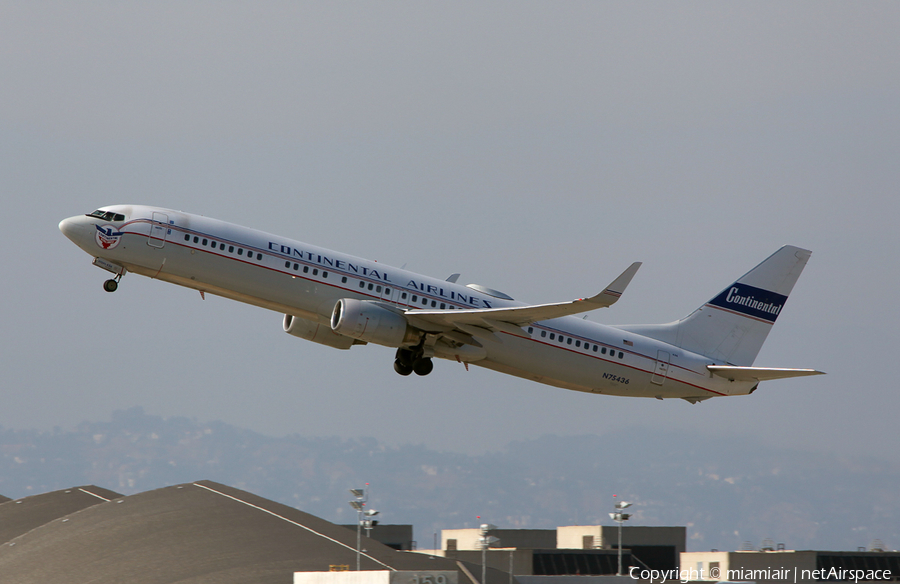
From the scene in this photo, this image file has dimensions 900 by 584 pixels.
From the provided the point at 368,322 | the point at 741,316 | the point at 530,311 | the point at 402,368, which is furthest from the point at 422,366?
the point at 741,316

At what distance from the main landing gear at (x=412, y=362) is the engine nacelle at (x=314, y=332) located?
3038 mm

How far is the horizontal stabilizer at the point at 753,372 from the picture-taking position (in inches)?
1987

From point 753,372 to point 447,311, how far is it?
54.9 feet

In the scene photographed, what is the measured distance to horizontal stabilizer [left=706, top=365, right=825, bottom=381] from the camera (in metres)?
50.5

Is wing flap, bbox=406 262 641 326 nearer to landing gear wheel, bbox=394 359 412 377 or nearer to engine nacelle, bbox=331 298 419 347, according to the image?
engine nacelle, bbox=331 298 419 347

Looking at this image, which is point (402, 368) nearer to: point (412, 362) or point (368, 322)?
point (412, 362)

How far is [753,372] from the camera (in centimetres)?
5397

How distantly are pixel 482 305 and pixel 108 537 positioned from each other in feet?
125

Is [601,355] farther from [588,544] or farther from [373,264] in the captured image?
[588,544]

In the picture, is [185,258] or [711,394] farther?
[711,394]

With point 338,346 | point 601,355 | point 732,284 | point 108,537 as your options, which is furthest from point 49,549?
point 732,284

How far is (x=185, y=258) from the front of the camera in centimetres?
4591

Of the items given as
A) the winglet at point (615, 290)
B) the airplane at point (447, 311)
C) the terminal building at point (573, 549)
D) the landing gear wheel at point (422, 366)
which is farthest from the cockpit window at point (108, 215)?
the terminal building at point (573, 549)

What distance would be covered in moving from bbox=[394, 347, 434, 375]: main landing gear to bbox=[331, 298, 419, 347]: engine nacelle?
2.69 metres
